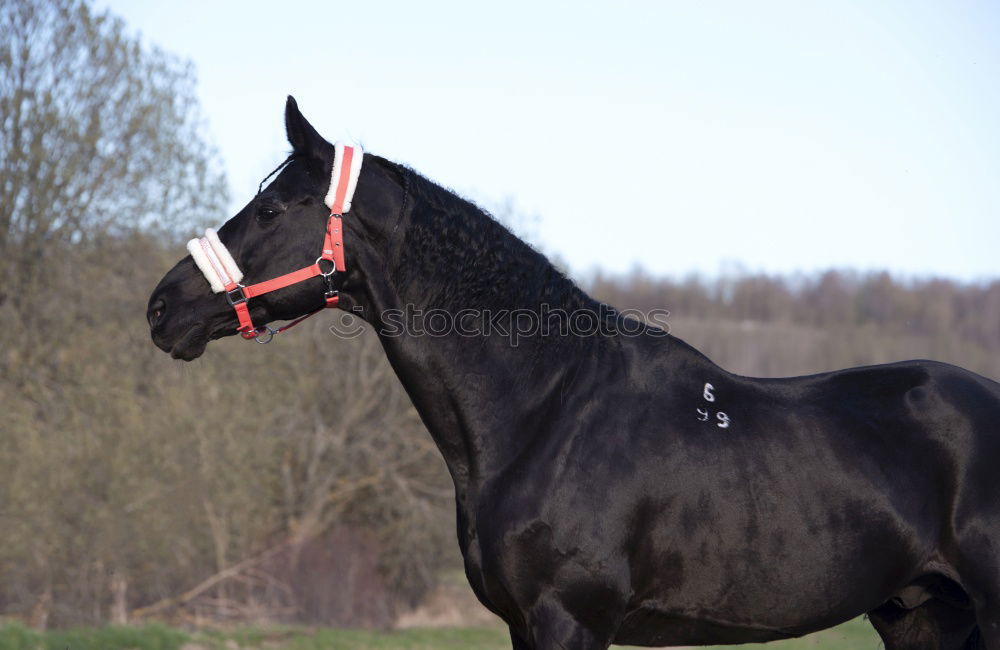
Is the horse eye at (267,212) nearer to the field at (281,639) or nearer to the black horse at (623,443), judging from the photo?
the black horse at (623,443)

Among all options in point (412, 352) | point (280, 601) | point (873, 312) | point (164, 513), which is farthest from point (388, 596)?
point (873, 312)

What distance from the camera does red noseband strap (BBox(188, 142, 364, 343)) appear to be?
12.2 ft

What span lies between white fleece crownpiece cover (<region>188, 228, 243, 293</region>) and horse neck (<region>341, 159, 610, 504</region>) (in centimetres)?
49

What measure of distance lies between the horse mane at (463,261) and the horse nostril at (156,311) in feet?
3.42

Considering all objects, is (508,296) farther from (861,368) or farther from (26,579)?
(26,579)

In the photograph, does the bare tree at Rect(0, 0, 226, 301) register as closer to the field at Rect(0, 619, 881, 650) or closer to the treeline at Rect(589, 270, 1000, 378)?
the field at Rect(0, 619, 881, 650)

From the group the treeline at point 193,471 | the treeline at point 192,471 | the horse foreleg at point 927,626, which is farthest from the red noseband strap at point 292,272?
the treeline at point 192,471

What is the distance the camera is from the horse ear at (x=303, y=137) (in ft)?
12.3

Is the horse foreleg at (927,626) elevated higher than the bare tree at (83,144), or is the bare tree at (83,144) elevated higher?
the bare tree at (83,144)

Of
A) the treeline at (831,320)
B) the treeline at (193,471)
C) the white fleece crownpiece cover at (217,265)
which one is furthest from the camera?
the treeline at (831,320)

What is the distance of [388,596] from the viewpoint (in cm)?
2055

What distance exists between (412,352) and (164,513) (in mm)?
14813

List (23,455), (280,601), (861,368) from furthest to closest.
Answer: (280,601) < (23,455) < (861,368)

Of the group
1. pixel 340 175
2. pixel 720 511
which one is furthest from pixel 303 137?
pixel 720 511
